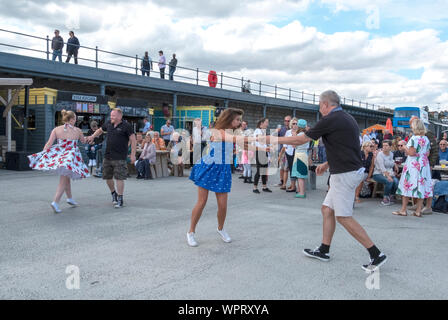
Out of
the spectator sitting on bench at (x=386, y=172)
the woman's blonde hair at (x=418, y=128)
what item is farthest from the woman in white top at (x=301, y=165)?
the woman's blonde hair at (x=418, y=128)

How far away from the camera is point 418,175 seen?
701 cm

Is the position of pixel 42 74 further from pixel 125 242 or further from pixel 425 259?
pixel 425 259

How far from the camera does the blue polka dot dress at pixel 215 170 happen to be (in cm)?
470

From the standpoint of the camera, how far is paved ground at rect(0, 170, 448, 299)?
3350 millimetres

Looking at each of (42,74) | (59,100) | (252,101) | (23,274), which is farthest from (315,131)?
(252,101)

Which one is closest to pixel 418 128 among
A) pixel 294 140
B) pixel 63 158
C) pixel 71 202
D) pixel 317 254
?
pixel 294 140

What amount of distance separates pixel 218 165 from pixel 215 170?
0.08 m

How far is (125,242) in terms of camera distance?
4.79 m

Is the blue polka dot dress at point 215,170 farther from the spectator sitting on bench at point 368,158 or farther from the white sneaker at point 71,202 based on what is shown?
the spectator sitting on bench at point 368,158

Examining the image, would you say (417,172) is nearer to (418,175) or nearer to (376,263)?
(418,175)

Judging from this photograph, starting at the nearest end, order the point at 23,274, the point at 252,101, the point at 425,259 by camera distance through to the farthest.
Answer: the point at 23,274, the point at 425,259, the point at 252,101

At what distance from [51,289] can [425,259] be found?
3885mm

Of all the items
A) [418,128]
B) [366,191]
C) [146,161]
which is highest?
[418,128]

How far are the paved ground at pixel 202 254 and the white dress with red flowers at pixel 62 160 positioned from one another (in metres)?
0.70
